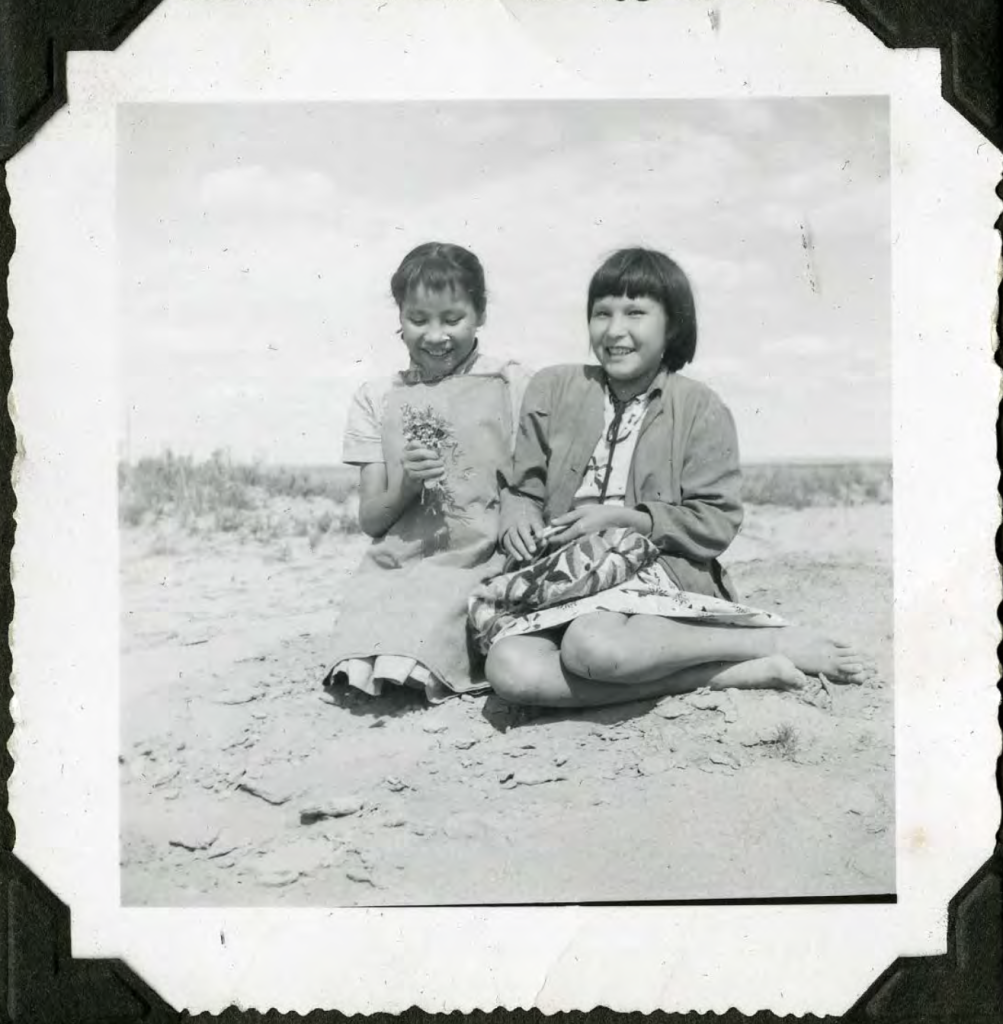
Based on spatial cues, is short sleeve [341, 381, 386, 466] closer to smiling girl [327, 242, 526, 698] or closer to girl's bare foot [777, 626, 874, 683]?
smiling girl [327, 242, 526, 698]

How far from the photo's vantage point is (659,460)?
2273 millimetres

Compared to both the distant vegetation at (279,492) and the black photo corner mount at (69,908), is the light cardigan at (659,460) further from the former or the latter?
the black photo corner mount at (69,908)

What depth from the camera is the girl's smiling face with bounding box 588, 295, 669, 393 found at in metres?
2.26

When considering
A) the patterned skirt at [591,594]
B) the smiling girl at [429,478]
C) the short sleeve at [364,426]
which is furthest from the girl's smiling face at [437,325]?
the patterned skirt at [591,594]

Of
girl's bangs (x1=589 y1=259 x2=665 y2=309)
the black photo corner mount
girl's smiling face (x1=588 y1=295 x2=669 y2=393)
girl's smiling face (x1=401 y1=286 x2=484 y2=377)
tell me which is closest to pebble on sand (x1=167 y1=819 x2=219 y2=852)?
the black photo corner mount

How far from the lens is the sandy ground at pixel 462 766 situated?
2207 millimetres

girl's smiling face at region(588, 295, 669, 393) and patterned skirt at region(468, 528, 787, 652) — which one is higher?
girl's smiling face at region(588, 295, 669, 393)

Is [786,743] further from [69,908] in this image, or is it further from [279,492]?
[69,908]

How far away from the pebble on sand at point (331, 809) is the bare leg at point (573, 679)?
39cm

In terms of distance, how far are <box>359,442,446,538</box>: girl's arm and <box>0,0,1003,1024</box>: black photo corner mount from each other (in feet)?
2.50

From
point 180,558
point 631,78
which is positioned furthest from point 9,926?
point 631,78

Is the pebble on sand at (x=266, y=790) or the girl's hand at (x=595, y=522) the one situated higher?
the girl's hand at (x=595, y=522)

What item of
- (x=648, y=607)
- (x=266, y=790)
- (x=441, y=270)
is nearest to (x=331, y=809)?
(x=266, y=790)

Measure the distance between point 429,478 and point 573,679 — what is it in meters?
0.54
